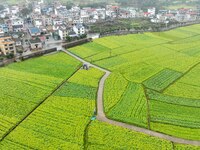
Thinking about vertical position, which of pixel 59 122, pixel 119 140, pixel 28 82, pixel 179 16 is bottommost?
pixel 119 140

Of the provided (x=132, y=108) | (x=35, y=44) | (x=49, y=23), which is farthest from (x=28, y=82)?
Answer: (x=49, y=23)

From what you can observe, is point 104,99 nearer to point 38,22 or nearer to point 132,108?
point 132,108

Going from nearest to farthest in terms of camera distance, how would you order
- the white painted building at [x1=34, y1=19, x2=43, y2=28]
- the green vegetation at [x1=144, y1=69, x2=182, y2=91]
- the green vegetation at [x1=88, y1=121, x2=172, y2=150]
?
the green vegetation at [x1=88, y1=121, x2=172, y2=150] < the green vegetation at [x1=144, y1=69, x2=182, y2=91] < the white painted building at [x1=34, y1=19, x2=43, y2=28]

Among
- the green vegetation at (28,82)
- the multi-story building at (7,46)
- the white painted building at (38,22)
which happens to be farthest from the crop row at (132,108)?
the white painted building at (38,22)

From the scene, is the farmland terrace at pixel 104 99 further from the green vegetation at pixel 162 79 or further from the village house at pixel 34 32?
the village house at pixel 34 32

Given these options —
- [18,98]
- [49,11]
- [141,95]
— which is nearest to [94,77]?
[141,95]

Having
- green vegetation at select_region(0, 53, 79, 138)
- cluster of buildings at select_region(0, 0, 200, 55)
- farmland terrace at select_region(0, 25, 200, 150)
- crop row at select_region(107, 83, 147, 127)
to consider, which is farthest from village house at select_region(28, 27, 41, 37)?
crop row at select_region(107, 83, 147, 127)

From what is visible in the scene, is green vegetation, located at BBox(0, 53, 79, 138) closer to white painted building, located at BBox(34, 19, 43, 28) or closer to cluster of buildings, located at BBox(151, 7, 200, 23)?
white painted building, located at BBox(34, 19, 43, 28)
